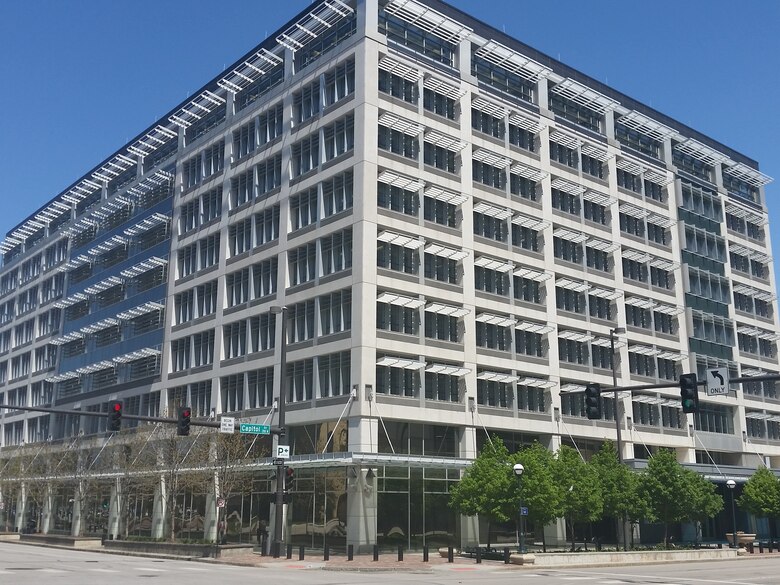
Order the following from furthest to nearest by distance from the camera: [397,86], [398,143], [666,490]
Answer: [397,86]
[398,143]
[666,490]

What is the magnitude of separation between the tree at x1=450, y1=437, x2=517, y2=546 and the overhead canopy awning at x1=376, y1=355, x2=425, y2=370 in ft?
22.0

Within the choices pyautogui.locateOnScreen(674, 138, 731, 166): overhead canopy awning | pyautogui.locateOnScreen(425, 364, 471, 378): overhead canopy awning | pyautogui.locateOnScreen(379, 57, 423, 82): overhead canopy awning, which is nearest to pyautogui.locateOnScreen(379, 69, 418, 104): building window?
pyautogui.locateOnScreen(379, 57, 423, 82): overhead canopy awning

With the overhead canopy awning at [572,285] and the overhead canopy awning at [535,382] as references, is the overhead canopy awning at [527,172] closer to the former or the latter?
the overhead canopy awning at [572,285]

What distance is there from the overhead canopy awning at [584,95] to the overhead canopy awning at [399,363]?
26164mm

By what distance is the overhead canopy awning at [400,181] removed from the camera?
165 feet

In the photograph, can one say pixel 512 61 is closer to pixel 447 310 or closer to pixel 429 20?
pixel 429 20

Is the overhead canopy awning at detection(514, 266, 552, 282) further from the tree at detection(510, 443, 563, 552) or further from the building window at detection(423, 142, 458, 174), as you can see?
the tree at detection(510, 443, 563, 552)

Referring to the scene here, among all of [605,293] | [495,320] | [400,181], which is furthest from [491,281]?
[605,293]

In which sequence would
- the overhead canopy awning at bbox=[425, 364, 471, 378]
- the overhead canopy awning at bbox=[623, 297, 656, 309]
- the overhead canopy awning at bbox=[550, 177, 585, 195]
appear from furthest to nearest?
the overhead canopy awning at bbox=[623, 297, 656, 309] < the overhead canopy awning at bbox=[550, 177, 585, 195] < the overhead canopy awning at bbox=[425, 364, 471, 378]

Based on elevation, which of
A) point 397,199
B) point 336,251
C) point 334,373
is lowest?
point 334,373

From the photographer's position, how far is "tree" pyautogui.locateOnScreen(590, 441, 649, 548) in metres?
48.0

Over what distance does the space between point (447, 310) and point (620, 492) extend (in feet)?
47.6

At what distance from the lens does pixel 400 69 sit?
5259cm

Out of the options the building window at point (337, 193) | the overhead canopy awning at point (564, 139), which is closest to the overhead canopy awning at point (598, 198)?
the overhead canopy awning at point (564, 139)
